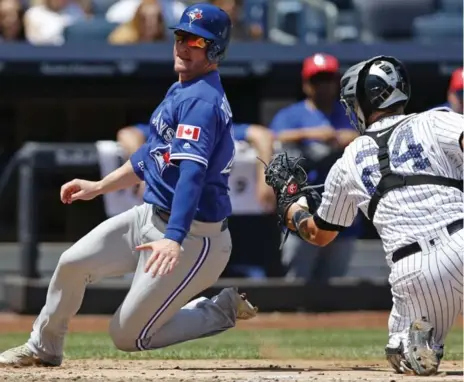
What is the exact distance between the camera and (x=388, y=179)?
15.7 feet

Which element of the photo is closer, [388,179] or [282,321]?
[388,179]

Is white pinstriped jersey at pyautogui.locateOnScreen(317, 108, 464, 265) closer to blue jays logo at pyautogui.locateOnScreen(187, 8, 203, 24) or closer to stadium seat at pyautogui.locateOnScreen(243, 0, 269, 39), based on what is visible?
blue jays logo at pyautogui.locateOnScreen(187, 8, 203, 24)

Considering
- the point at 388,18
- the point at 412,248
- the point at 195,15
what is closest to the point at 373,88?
the point at 412,248

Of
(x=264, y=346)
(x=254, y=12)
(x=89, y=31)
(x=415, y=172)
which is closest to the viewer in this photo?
(x=415, y=172)

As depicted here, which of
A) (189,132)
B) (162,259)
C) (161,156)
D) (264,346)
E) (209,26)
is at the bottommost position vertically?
(264,346)

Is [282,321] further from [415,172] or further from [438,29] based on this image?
[415,172]

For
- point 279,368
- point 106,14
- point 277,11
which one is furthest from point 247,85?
point 279,368

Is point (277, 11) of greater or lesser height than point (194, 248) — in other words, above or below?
above

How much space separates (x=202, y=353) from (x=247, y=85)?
15.4 feet

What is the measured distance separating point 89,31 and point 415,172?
6564 mm

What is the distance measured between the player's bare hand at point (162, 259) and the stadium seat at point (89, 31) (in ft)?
20.8

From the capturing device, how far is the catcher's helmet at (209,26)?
5.07m

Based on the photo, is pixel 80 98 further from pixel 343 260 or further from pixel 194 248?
pixel 194 248

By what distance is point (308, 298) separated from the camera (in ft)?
31.7
